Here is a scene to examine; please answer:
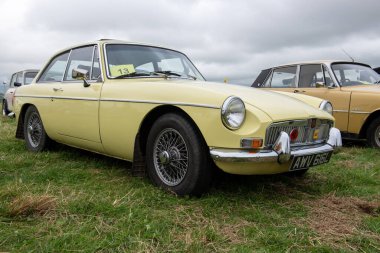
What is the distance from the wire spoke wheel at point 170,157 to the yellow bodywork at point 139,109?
0.26 meters

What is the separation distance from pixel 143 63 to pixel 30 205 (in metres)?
2.07

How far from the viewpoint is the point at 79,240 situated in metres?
2.56

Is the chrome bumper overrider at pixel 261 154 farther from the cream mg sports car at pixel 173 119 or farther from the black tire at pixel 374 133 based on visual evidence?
the black tire at pixel 374 133

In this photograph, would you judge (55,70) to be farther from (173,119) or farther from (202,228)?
(202,228)

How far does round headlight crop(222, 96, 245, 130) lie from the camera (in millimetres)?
3172

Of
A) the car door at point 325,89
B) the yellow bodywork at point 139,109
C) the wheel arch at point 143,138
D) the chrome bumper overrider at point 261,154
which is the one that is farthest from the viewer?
the car door at point 325,89

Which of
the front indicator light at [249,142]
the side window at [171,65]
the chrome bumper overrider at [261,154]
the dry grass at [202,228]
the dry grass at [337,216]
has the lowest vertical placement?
the dry grass at [337,216]

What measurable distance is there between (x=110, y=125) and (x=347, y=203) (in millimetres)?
2305

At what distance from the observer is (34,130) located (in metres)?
5.67

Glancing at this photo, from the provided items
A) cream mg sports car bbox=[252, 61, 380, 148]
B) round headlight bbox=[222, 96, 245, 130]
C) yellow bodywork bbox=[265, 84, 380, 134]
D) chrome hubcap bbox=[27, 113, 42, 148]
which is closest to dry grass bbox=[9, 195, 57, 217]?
round headlight bbox=[222, 96, 245, 130]

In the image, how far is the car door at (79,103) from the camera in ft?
14.2

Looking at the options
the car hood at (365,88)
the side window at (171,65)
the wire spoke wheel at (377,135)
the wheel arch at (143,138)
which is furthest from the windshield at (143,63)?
the wire spoke wheel at (377,135)

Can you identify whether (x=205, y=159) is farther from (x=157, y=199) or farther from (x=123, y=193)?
(x=123, y=193)

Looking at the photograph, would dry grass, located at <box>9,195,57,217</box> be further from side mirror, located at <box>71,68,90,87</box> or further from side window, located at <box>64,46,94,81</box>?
side window, located at <box>64,46,94,81</box>
